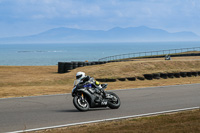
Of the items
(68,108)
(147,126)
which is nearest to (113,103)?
(68,108)

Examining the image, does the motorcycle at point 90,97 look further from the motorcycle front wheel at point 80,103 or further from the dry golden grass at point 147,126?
the dry golden grass at point 147,126

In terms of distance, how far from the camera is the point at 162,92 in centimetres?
1565

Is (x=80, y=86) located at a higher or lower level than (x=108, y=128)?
higher

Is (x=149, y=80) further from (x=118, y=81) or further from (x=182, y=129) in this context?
(x=182, y=129)

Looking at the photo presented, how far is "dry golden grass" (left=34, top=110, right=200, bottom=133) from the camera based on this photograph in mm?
7418

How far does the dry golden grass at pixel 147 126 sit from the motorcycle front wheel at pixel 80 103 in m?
1.78

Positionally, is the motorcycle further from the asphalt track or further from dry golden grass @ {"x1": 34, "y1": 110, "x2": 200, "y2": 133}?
dry golden grass @ {"x1": 34, "y1": 110, "x2": 200, "y2": 133}

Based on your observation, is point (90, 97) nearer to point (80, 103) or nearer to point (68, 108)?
point (80, 103)

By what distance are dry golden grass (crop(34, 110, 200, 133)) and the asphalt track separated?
34.4 inches

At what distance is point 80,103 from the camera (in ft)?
35.3

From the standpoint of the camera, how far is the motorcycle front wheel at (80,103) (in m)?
10.6

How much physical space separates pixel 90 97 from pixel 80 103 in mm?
372

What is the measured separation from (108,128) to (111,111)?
2.95 metres

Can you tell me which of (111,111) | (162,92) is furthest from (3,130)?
(162,92)
